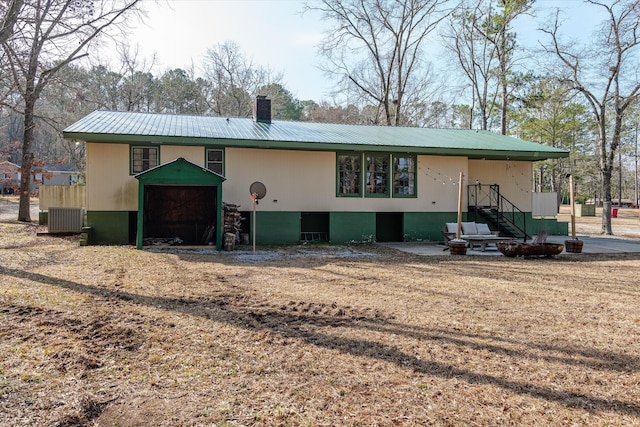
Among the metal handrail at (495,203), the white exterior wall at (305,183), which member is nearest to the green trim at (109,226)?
the white exterior wall at (305,183)

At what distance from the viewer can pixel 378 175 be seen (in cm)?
1445

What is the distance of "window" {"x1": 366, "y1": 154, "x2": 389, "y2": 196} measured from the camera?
1435cm

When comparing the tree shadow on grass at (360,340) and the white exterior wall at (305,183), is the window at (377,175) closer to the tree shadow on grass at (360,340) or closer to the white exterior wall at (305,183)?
the white exterior wall at (305,183)

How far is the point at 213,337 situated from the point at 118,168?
9.72m

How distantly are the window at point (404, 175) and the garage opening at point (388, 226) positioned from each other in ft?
3.31

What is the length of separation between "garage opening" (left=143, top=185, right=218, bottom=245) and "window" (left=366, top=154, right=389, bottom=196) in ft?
17.1

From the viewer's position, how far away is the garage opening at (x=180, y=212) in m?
13.7

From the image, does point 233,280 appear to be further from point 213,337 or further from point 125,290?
point 213,337

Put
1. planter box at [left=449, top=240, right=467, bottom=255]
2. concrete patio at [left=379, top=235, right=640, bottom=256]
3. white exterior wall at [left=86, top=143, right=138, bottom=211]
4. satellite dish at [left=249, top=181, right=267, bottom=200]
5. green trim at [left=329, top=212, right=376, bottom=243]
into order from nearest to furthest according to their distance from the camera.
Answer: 1. planter box at [left=449, top=240, right=467, bottom=255]
2. concrete patio at [left=379, top=235, right=640, bottom=256]
3. white exterior wall at [left=86, top=143, right=138, bottom=211]
4. satellite dish at [left=249, top=181, right=267, bottom=200]
5. green trim at [left=329, top=212, right=376, bottom=243]

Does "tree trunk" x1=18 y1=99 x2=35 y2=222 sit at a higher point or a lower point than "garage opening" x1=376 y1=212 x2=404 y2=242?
higher

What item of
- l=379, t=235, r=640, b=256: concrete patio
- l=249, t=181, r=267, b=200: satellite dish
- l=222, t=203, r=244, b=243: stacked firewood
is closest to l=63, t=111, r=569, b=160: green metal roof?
l=249, t=181, r=267, b=200: satellite dish

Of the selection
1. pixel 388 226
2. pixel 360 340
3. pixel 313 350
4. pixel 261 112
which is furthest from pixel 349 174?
pixel 313 350

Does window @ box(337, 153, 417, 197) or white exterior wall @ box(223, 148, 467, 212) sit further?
window @ box(337, 153, 417, 197)

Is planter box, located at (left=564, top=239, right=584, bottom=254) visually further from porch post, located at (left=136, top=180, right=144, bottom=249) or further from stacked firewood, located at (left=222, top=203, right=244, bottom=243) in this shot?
porch post, located at (left=136, top=180, right=144, bottom=249)
